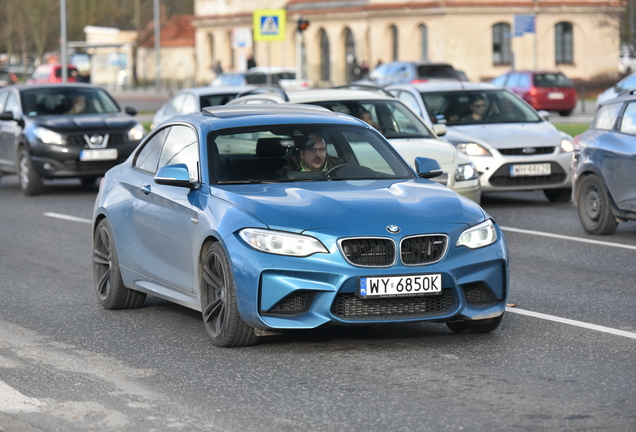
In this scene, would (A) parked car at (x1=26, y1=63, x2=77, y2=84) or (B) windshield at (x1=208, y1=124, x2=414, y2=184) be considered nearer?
(B) windshield at (x1=208, y1=124, x2=414, y2=184)

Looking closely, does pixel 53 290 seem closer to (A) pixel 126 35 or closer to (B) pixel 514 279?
(B) pixel 514 279

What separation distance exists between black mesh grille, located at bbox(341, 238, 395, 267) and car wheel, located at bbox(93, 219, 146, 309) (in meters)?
2.43

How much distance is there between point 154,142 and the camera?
30.2 feet

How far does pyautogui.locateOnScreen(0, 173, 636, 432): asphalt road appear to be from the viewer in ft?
19.1

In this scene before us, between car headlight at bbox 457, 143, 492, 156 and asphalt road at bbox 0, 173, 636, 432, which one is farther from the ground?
car headlight at bbox 457, 143, 492, 156

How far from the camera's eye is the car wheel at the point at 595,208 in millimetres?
13297

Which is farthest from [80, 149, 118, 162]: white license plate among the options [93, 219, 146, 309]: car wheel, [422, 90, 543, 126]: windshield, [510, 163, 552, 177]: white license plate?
[93, 219, 146, 309]: car wheel

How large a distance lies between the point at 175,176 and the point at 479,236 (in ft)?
6.25

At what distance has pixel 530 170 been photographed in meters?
16.5

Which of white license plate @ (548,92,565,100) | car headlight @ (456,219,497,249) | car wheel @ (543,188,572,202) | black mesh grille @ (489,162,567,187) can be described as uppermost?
car headlight @ (456,219,497,249)

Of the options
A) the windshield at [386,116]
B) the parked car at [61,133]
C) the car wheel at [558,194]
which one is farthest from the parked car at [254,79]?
the windshield at [386,116]

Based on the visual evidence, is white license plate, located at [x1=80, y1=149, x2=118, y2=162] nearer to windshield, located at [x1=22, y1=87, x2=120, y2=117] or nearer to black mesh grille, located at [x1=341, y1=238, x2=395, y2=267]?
windshield, located at [x1=22, y1=87, x2=120, y2=117]

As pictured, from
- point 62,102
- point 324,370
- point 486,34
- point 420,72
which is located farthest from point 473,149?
point 486,34

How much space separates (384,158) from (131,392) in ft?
9.24
